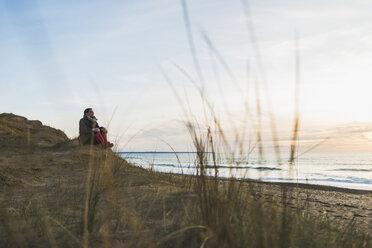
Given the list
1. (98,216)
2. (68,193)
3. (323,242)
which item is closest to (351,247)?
(323,242)

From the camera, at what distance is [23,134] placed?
9.87m

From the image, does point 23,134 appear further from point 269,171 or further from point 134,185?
point 269,171

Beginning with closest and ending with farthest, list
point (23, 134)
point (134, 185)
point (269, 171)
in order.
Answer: point (269, 171) < point (134, 185) < point (23, 134)

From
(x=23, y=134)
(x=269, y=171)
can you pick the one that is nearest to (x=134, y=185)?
(x=269, y=171)

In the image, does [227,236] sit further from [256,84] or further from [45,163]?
[45,163]

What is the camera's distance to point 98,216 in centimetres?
207

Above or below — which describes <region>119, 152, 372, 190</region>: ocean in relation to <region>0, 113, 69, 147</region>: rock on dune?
below

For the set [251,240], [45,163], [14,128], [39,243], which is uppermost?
[14,128]

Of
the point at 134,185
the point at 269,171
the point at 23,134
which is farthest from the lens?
the point at 23,134

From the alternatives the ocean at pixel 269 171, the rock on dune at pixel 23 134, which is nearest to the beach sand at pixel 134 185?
the ocean at pixel 269 171

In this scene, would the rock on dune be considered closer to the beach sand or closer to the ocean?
the beach sand

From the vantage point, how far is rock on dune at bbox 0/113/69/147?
887 cm

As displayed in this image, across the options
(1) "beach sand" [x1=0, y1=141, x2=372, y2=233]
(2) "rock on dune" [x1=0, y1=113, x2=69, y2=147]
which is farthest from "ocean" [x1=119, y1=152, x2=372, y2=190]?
(2) "rock on dune" [x1=0, y1=113, x2=69, y2=147]

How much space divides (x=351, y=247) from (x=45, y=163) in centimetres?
597
